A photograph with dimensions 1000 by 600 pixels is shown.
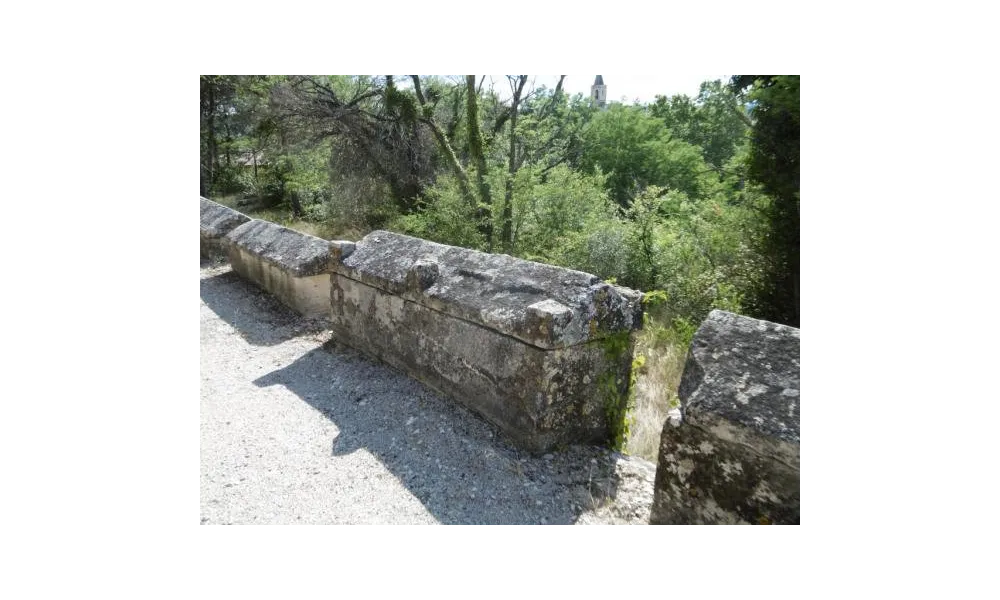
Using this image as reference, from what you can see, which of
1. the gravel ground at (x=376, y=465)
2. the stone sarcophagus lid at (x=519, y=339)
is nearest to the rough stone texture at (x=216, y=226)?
the gravel ground at (x=376, y=465)

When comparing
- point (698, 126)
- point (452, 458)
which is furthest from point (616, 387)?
point (698, 126)

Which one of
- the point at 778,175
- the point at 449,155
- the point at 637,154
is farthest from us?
the point at 637,154

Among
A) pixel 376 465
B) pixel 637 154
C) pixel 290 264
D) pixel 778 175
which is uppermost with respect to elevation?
pixel 637 154

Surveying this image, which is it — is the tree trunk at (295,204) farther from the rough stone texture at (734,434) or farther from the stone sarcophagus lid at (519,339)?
the rough stone texture at (734,434)

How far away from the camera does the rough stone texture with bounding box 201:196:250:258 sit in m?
8.54

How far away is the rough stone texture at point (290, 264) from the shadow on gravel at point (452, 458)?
6.36ft

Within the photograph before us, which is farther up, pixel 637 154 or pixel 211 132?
pixel 637 154

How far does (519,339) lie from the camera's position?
3.31 metres

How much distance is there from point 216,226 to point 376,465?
7244mm

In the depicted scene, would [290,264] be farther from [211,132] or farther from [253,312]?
[211,132]

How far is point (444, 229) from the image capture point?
37.0 feet

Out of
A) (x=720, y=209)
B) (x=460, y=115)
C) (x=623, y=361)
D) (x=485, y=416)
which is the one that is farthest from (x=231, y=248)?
(x=460, y=115)

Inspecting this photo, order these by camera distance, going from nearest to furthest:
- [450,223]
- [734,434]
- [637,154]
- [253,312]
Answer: [734,434] < [253,312] < [450,223] < [637,154]

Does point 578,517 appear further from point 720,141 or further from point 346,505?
point 720,141
